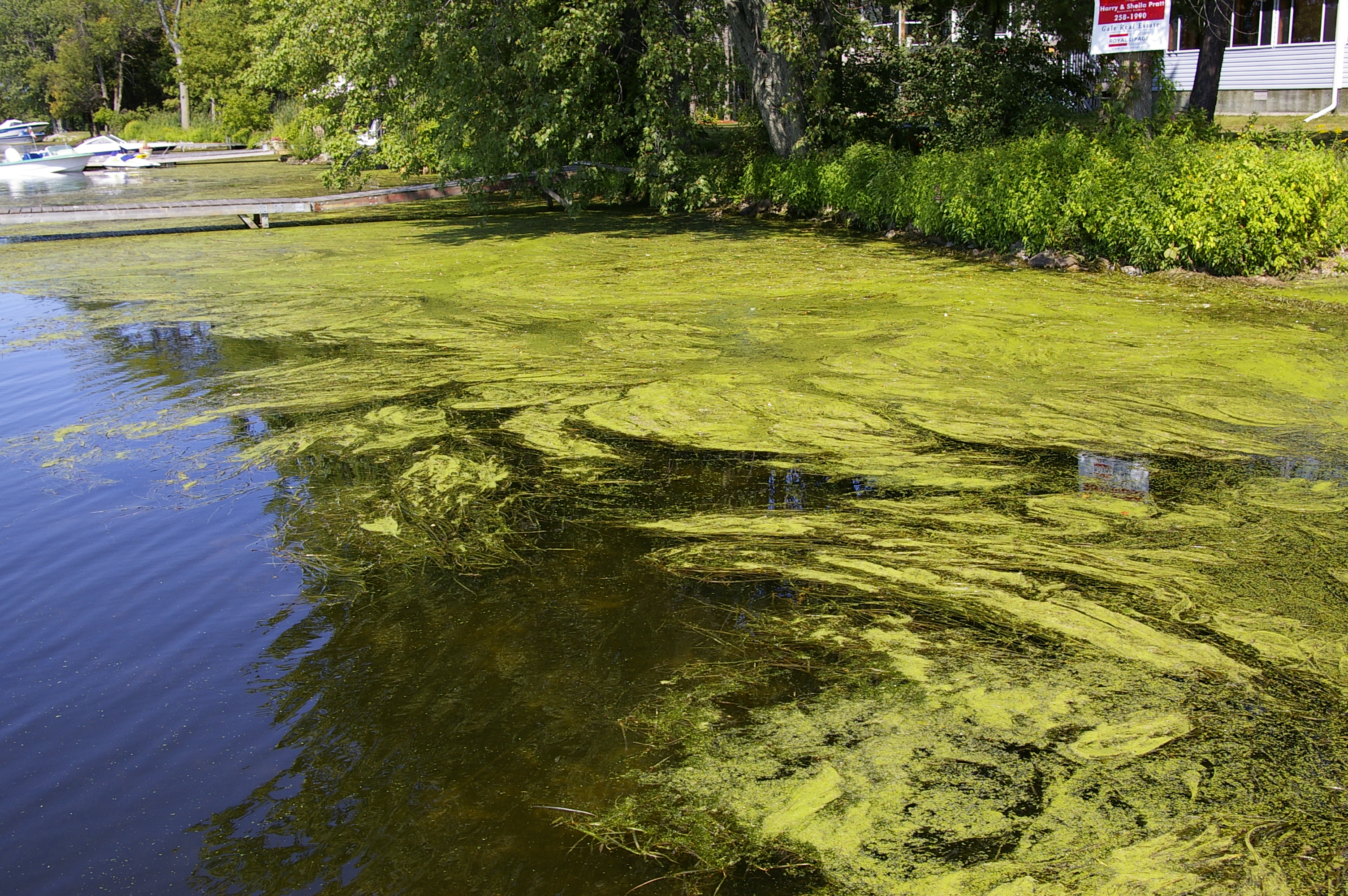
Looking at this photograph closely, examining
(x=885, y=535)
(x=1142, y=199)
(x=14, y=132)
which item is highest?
(x=14, y=132)

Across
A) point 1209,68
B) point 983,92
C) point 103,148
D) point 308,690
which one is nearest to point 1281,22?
point 1209,68

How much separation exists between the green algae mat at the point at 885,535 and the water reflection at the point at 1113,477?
0.02 metres

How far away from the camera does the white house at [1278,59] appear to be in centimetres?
1880

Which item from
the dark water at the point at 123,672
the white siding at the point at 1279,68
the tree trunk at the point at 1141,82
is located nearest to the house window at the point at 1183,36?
the white siding at the point at 1279,68

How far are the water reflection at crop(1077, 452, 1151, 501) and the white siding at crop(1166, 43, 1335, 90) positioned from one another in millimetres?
16751

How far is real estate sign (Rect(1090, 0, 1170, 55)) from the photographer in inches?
382

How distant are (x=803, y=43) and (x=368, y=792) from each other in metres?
12.4

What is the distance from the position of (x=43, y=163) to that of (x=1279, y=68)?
108 ft

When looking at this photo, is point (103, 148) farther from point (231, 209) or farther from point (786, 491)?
point (786, 491)

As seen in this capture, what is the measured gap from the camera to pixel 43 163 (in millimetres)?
31359

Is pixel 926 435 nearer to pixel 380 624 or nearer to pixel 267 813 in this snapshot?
pixel 380 624

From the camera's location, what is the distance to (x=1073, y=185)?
31.2ft

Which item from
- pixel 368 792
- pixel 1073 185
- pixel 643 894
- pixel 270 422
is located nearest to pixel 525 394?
pixel 270 422

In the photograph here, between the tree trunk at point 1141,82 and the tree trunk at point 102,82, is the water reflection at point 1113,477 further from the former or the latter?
the tree trunk at point 102,82
